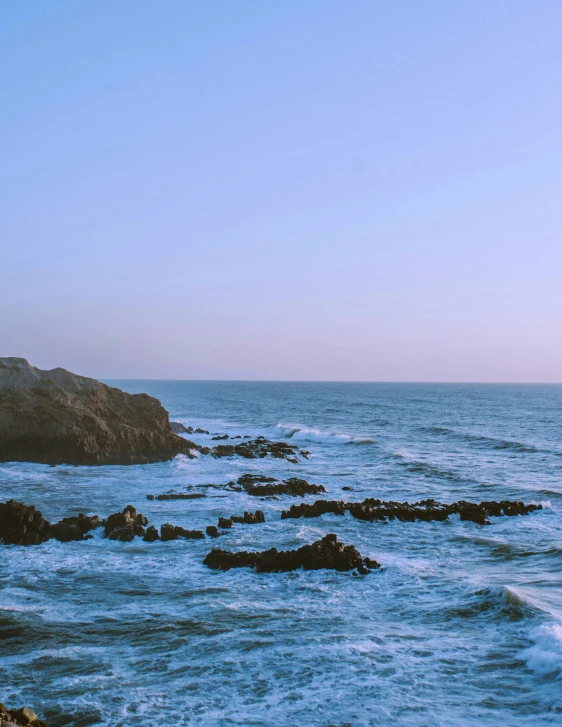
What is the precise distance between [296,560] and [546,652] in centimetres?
774

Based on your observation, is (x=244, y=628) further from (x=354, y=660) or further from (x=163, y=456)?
(x=163, y=456)

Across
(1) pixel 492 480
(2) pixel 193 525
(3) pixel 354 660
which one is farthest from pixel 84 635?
(1) pixel 492 480

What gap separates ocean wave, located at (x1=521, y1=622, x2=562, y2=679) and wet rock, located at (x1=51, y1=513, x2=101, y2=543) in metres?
14.8

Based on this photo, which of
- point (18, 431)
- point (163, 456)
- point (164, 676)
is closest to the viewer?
point (164, 676)

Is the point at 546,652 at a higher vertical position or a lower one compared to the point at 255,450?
higher

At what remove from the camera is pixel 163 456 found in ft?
134

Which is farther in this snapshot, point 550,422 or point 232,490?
point 550,422

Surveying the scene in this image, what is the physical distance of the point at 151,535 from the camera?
2136cm

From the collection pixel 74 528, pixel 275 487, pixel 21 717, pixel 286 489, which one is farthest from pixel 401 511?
pixel 21 717

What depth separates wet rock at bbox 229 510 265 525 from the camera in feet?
80.1

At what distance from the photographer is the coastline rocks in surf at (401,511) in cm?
2573

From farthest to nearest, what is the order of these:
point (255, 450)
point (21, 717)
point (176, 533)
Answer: point (255, 450), point (176, 533), point (21, 717)

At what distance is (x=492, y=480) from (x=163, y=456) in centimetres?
2131

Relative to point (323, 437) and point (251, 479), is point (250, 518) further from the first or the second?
point (323, 437)
